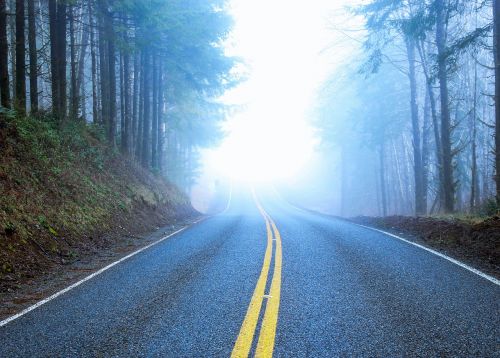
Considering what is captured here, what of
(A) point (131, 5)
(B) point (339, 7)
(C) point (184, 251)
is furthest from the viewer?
(B) point (339, 7)

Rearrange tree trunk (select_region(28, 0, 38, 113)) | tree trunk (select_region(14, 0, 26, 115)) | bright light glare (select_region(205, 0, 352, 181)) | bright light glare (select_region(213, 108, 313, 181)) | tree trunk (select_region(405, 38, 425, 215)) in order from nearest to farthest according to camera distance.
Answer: tree trunk (select_region(14, 0, 26, 115))
tree trunk (select_region(28, 0, 38, 113))
tree trunk (select_region(405, 38, 425, 215))
bright light glare (select_region(205, 0, 352, 181))
bright light glare (select_region(213, 108, 313, 181))

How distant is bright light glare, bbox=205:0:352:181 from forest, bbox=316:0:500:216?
2.96 m

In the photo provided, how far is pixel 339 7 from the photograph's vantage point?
57.9 ft

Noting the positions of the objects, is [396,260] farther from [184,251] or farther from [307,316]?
[184,251]

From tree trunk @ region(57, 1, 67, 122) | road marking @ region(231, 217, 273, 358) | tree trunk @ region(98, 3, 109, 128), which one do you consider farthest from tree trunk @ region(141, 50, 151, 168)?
road marking @ region(231, 217, 273, 358)

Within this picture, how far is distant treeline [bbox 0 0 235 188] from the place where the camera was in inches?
506

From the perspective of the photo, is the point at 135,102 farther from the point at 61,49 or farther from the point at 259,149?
the point at 259,149

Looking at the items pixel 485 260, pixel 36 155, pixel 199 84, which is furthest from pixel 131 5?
pixel 485 260

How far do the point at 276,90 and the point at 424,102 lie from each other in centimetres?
4984

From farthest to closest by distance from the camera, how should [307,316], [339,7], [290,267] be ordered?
1. [339,7]
2. [290,267]
3. [307,316]

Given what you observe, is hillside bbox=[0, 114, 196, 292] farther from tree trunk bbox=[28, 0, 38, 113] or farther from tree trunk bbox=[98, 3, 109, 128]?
tree trunk bbox=[98, 3, 109, 128]

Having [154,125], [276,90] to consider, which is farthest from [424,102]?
[276,90]

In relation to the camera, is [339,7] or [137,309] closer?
[137,309]

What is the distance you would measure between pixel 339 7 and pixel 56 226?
1563cm
